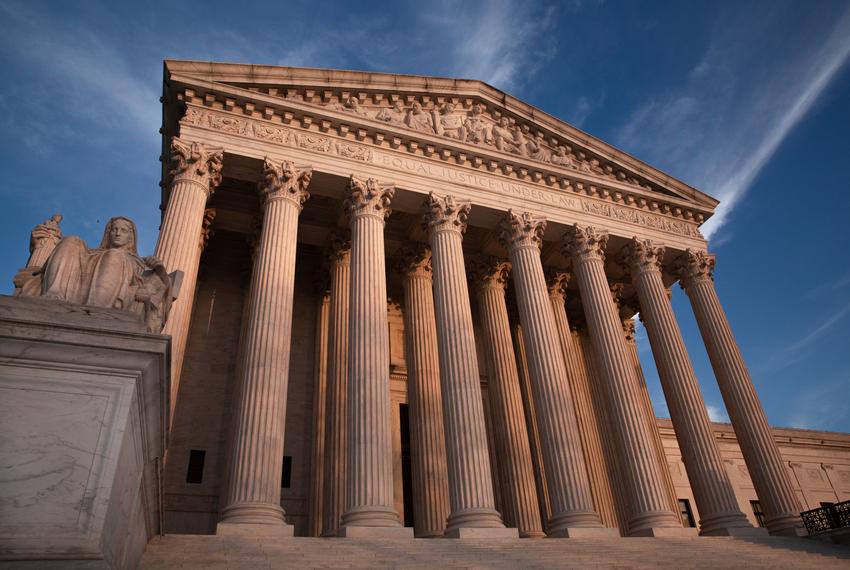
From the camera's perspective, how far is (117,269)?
6.97 metres


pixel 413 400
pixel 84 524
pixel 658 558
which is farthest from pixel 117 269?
pixel 413 400

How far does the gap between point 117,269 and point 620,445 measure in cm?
1764

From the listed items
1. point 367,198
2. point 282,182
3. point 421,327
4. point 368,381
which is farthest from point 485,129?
point 368,381

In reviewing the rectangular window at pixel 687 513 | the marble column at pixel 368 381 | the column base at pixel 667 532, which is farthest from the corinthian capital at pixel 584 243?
the rectangular window at pixel 687 513

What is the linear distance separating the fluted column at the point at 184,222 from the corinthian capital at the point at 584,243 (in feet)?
45.7

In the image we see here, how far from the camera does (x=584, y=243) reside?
2412cm

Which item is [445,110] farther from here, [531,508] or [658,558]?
[658,558]

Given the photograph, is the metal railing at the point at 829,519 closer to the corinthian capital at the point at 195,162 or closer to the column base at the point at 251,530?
the column base at the point at 251,530

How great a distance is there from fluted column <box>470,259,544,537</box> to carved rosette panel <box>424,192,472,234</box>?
4659mm

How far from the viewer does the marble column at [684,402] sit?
19922 mm

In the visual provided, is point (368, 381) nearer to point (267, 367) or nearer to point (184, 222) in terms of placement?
point (267, 367)

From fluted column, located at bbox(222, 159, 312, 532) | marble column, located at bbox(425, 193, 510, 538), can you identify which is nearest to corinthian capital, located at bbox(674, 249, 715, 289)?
marble column, located at bbox(425, 193, 510, 538)

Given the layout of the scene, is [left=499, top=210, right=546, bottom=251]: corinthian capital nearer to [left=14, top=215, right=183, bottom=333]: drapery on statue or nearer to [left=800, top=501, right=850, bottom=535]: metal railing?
[left=800, top=501, right=850, bottom=535]: metal railing

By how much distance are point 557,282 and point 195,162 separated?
654 inches
